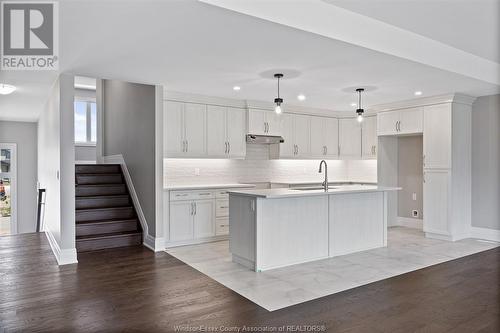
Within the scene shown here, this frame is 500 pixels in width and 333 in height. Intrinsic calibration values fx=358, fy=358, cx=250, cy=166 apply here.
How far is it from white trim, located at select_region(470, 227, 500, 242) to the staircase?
5711 millimetres

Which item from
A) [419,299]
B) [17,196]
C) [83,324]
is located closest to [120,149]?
[17,196]

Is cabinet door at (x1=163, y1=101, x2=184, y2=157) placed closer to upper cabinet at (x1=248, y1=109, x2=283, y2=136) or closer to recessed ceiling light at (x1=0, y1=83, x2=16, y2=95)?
upper cabinet at (x1=248, y1=109, x2=283, y2=136)

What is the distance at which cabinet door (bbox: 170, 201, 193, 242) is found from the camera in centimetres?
554

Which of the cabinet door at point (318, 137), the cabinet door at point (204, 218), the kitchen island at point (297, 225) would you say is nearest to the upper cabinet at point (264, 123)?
the cabinet door at point (318, 137)

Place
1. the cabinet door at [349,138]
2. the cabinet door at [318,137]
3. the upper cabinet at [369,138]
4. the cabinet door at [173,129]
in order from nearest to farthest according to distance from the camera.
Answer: the cabinet door at [173,129]
the upper cabinet at [369,138]
the cabinet door at [318,137]
the cabinet door at [349,138]

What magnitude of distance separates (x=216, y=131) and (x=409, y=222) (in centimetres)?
431

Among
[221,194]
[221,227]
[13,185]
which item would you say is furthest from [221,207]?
[13,185]

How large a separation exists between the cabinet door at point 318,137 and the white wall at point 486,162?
276 cm

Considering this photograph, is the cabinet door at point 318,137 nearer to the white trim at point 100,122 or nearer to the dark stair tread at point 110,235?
the dark stair tread at point 110,235

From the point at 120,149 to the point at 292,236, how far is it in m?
4.46

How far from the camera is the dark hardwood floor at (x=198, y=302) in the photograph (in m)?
2.85

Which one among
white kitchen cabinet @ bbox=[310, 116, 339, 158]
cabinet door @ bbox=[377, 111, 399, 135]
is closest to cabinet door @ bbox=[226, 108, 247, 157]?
white kitchen cabinet @ bbox=[310, 116, 339, 158]

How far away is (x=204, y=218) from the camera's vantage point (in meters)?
5.84

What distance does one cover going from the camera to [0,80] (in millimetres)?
5055
